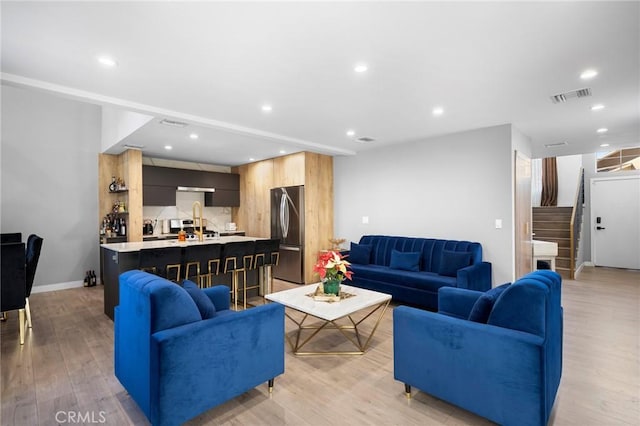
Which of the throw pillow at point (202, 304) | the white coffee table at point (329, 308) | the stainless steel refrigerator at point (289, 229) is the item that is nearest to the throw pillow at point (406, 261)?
the white coffee table at point (329, 308)

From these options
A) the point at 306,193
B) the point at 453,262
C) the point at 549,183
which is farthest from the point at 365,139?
the point at 549,183

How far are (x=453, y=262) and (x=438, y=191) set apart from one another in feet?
4.07

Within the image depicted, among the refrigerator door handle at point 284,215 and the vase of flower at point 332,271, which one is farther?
the refrigerator door handle at point 284,215

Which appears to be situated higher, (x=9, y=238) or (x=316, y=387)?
(x=9, y=238)

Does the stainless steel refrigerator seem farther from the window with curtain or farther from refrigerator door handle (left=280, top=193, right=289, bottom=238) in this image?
the window with curtain

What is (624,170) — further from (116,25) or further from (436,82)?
(116,25)

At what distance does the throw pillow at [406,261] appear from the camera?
15.8 feet

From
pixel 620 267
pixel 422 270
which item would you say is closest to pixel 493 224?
pixel 422 270

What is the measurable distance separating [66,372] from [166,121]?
286 cm

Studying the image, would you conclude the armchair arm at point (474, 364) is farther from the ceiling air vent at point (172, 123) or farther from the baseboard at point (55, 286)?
the baseboard at point (55, 286)

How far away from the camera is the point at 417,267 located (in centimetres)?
480

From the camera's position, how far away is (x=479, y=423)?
205 cm

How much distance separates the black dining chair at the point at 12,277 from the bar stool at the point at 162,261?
1092mm

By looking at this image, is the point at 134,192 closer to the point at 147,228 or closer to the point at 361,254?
the point at 147,228
